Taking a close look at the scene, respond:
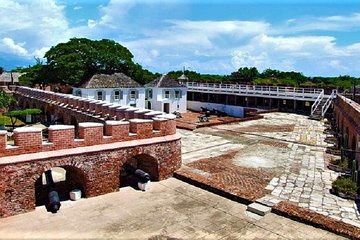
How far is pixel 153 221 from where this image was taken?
9547 millimetres

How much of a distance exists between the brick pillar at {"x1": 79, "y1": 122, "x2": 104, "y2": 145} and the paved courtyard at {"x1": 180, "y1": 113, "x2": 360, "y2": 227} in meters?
4.56

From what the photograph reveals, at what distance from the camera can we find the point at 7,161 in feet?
31.3

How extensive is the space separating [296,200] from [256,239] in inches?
123

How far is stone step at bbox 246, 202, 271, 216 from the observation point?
392 inches

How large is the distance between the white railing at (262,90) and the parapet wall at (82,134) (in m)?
25.8

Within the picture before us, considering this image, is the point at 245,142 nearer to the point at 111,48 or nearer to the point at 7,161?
the point at 7,161

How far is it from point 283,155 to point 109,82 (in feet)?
91.8

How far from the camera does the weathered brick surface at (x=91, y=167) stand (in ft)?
31.8

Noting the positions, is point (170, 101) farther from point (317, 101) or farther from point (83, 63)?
point (317, 101)

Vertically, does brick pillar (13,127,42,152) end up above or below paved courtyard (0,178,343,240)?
above

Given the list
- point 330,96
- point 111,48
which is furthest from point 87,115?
point 111,48

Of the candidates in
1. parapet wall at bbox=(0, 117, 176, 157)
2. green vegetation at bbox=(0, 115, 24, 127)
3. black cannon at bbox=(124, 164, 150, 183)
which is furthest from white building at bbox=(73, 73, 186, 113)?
black cannon at bbox=(124, 164, 150, 183)

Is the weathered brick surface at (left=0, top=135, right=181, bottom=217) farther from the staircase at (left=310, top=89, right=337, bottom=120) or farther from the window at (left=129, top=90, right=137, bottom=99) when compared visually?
Result: the window at (left=129, top=90, right=137, bottom=99)

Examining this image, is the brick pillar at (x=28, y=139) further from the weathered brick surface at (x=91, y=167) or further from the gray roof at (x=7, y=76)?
the gray roof at (x=7, y=76)
